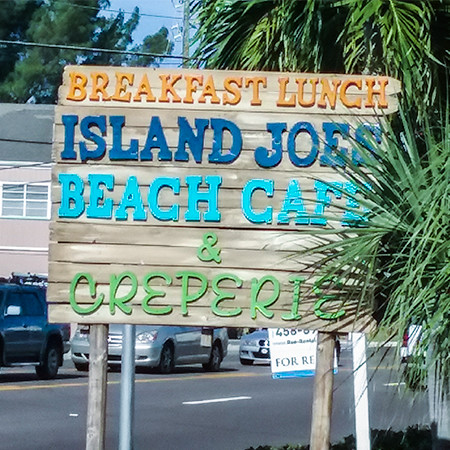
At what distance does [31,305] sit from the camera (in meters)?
21.2

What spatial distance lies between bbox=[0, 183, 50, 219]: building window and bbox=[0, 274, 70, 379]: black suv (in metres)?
17.3

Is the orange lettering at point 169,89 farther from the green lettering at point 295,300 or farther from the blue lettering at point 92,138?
the green lettering at point 295,300

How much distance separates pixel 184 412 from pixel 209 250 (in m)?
9.64

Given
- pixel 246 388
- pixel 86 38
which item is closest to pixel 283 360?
pixel 246 388

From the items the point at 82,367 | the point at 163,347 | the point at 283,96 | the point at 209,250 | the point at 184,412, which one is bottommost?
the point at 82,367

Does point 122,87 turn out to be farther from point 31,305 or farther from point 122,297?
point 31,305

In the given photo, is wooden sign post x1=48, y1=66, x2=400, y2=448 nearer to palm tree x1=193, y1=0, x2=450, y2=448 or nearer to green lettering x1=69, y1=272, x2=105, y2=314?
green lettering x1=69, y1=272, x2=105, y2=314

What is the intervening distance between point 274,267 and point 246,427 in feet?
27.1

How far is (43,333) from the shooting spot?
2131 centimetres

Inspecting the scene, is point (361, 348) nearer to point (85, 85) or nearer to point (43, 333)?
point (85, 85)

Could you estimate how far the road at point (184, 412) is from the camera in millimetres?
12695

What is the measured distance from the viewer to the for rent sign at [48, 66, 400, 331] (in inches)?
252

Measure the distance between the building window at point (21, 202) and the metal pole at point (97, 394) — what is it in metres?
32.6

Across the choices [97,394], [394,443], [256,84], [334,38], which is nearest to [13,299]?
[394,443]
